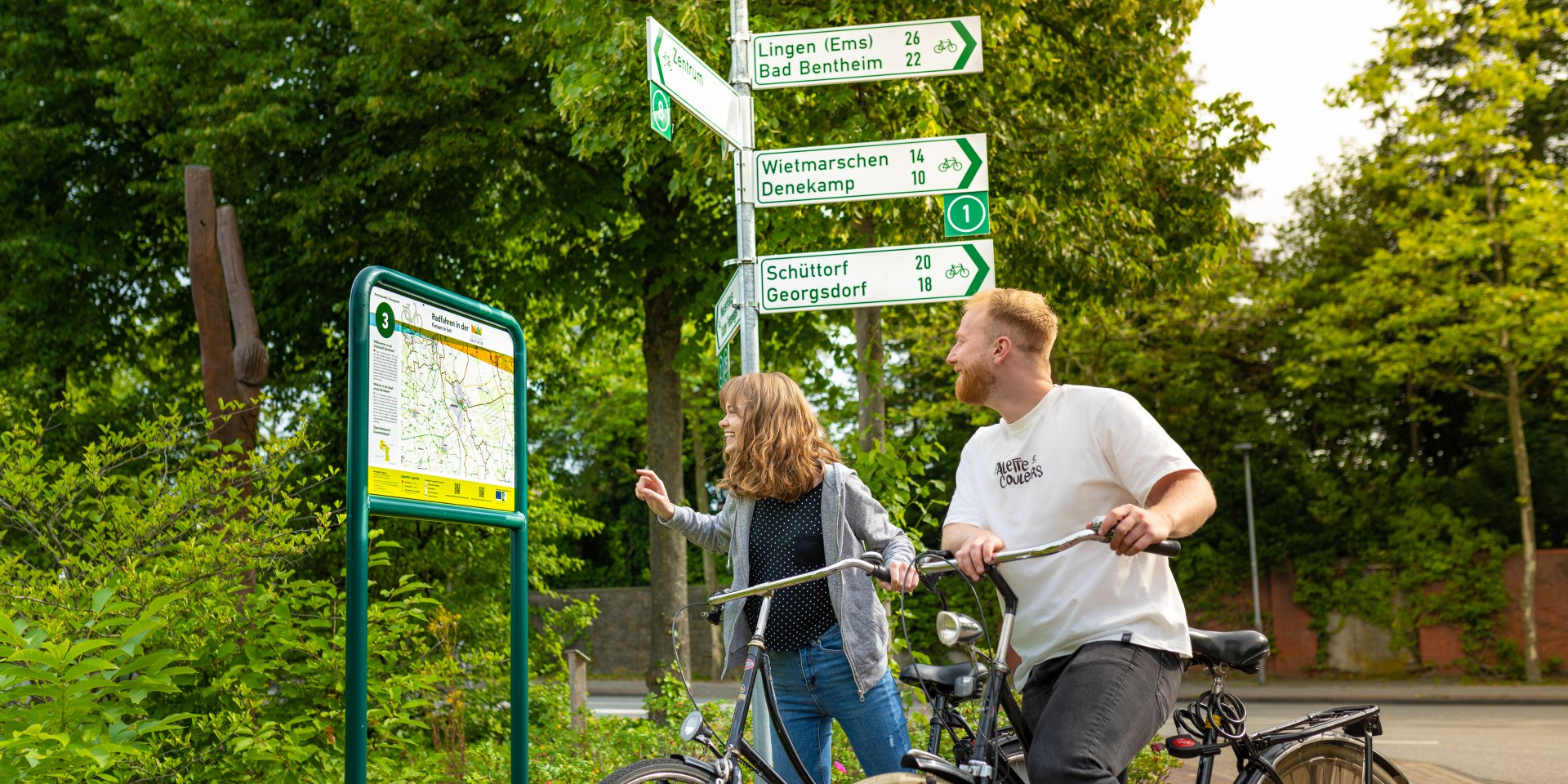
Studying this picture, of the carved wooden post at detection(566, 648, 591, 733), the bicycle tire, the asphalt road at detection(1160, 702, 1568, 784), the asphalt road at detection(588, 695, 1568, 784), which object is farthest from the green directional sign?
the carved wooden post at detection(566, 648, 591, 733)

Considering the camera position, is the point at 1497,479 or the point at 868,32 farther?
the point at 1497,479

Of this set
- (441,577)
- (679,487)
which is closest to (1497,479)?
(679,487)

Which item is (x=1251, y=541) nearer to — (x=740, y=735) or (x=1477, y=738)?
(x=1477, y=738)

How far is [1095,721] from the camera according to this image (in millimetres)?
2795

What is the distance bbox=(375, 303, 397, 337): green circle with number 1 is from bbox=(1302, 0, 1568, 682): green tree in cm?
2027

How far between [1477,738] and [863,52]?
10793mm

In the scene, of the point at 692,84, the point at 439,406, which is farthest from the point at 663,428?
the point at 439,406

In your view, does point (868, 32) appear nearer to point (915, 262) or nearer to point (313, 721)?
point (915, 262)

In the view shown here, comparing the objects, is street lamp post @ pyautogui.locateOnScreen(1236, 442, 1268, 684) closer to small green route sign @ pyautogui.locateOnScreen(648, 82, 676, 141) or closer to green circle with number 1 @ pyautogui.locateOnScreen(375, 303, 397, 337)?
small green route sign @ pyautogui.locateOnScreen(648, 82, 676, 141)

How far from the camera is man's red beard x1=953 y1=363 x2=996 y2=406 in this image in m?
3.10

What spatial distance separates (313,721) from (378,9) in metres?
9.89

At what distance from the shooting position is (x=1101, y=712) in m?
2.80

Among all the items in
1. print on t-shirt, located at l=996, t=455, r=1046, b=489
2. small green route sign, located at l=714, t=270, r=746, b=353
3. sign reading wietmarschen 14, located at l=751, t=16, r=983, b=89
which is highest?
sign reading wietmarschen 14, located at l=751, t=16, r=983, b=89

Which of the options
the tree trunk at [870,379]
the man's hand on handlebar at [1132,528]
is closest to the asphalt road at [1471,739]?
the tree trunk at [870,379]
